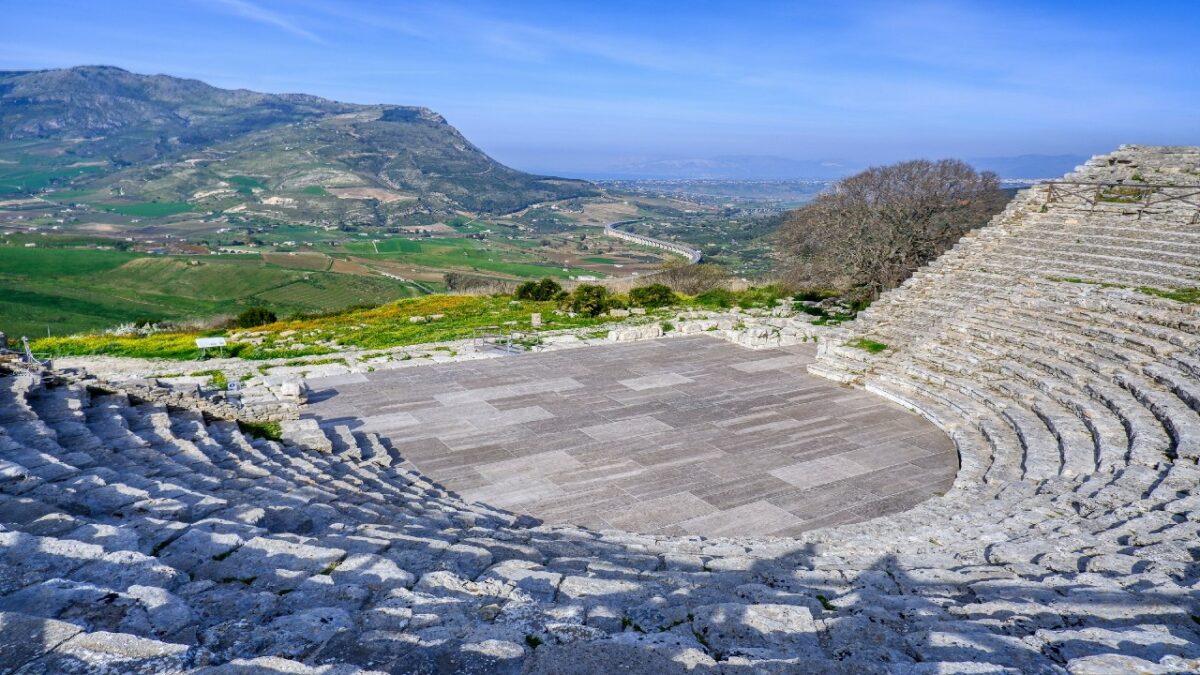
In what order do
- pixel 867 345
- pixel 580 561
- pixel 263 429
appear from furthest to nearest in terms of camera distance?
1. pixel 867 345
2. pixel 263 429
3. pixel 580 561

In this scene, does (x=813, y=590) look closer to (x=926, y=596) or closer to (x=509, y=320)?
(x=926, y=596)

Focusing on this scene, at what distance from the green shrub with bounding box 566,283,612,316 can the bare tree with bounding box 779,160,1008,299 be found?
8.77m

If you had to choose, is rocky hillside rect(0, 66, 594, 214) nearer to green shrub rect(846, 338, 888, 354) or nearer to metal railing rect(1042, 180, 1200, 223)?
metal railing rect(1042, 180, 1200, 223)

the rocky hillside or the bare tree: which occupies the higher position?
the rocky hillside

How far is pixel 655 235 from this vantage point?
98062 mm

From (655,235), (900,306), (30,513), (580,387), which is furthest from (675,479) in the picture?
(655,235)

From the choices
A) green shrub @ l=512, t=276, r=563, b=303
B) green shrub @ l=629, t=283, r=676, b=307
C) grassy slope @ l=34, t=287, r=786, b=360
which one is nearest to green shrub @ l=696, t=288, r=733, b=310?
grassy slope @ l=34, t=287, r=786, b=360

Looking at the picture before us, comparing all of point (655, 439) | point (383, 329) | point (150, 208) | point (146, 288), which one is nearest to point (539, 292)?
point (383, 329)

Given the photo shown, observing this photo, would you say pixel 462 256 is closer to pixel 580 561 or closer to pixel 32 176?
pixel 580 561

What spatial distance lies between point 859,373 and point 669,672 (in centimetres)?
1238

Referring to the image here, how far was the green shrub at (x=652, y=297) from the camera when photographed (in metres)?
25.4

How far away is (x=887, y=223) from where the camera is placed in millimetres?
25547

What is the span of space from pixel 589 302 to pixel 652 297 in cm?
292

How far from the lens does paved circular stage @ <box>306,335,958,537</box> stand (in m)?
8.94
